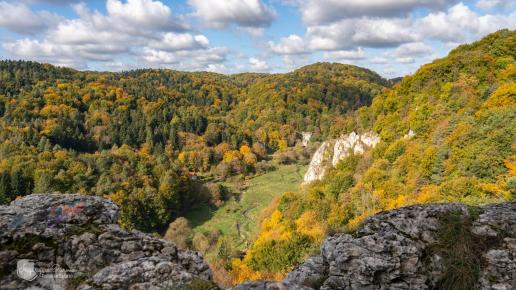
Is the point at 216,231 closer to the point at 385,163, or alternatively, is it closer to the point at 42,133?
the point at 385,163

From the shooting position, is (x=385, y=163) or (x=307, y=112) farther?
(x=307, y=112)

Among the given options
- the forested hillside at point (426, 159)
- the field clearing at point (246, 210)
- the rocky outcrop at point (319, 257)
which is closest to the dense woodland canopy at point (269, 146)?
the forested hillside at point (426, 159)

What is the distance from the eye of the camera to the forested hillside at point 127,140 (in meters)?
78.5

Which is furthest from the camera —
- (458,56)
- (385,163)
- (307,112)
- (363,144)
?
(307,112)

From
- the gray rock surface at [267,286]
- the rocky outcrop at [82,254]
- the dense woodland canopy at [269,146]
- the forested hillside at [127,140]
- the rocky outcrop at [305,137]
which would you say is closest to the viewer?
the gray rock surface at [267,286]

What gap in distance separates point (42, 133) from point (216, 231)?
80.0 m

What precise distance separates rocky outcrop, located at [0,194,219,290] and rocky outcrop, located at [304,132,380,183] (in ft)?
160

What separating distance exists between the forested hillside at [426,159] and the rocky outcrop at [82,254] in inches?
767

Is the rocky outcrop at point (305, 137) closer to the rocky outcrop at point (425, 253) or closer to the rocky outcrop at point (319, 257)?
the rocky outcrop at point (425, 253)

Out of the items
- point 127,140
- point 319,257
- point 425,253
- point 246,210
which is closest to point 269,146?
point 127,140

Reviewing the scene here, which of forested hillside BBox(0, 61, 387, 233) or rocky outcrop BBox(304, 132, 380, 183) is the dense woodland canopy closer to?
forested hillside BBox(0, 61, 387, 233)

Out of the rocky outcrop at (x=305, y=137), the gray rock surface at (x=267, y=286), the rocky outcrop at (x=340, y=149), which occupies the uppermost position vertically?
the gray rock surface at (x=267, y=286)

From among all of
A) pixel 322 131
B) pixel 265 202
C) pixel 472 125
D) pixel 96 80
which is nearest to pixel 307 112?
pixel 322 131

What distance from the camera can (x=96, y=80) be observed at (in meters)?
193
